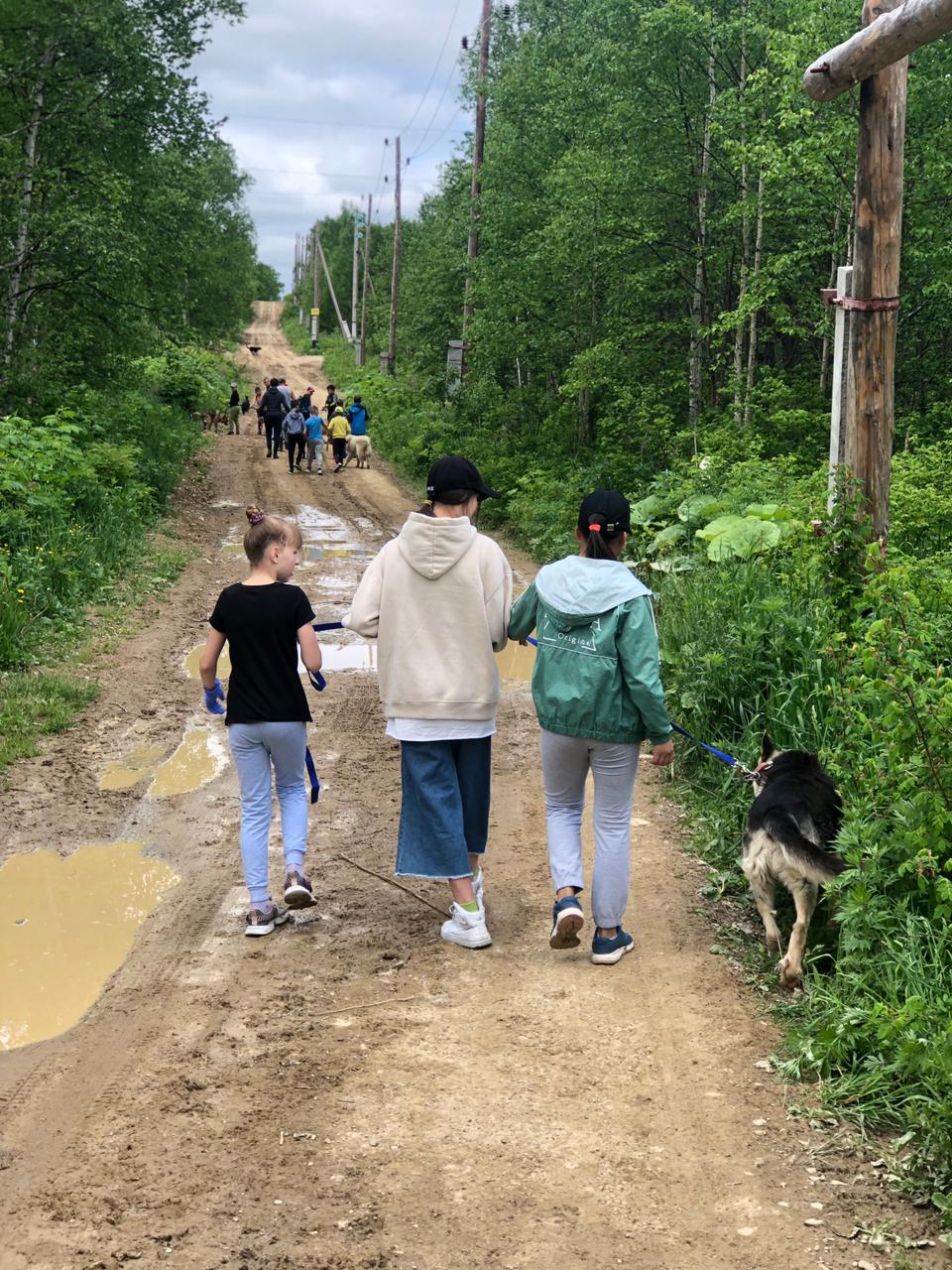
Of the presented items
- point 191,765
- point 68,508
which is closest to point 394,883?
point 191,765

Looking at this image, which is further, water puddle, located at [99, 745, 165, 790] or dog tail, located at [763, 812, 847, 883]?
water puddle, located at [99, 745, 165, 790]

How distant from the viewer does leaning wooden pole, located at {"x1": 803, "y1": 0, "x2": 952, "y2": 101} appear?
611cm

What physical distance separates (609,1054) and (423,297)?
29129mm

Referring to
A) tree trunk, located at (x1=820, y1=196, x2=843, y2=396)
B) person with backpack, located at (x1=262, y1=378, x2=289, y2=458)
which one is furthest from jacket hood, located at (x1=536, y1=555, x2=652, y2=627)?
person with backpack, located at (x1=262, y1=378, x2=289, y2=458)

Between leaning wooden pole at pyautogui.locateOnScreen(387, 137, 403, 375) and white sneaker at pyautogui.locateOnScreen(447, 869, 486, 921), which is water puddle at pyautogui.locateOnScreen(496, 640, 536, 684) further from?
leaning wooden pole at pyautogui.locateOnScreen(387, 137, 403, 375)

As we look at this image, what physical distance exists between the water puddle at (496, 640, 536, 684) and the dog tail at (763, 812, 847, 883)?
4994mm

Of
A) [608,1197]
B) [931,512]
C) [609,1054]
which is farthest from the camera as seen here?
[931,512]

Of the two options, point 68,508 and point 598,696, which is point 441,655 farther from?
point 68,508

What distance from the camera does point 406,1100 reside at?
3893mm

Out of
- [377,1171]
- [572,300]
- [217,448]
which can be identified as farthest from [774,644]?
[217,448]

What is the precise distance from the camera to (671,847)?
21.2ft

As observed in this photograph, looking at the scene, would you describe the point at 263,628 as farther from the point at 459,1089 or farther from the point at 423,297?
the point at 423,297

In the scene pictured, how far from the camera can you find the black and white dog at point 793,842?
187 inches

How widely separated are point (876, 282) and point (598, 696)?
3.72m
